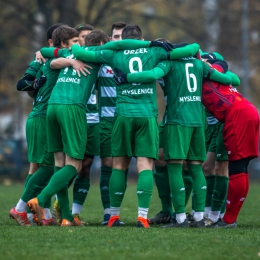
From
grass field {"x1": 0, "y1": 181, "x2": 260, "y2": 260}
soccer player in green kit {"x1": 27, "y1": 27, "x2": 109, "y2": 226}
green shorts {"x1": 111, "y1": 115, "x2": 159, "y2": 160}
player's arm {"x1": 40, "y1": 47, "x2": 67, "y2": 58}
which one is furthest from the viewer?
player's arm {"x1": 40, "y1": 47, "x2": 67, "y2": 58}

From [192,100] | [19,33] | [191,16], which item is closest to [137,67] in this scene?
[192,100]

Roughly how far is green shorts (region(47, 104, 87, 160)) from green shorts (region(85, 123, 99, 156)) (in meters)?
0.73

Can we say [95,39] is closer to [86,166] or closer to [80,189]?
[86,166]

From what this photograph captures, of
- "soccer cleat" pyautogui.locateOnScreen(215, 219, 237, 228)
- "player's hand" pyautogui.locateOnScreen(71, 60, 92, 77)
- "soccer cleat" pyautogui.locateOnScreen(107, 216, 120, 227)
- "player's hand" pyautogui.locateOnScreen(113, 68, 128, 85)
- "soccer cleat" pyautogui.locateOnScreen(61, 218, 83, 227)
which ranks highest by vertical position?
"player's hand" pyautogui.locateOnScreen(71, 60, 92, 77)

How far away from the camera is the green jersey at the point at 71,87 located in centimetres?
860

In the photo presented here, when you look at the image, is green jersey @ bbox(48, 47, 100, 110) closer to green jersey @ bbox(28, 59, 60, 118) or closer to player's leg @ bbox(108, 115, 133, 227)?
green jersey @ bbox(28, 59, 60, 118)

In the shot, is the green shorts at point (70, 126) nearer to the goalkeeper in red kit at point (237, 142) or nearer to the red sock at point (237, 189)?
the goalkeeper in red kit at point (237, 142)

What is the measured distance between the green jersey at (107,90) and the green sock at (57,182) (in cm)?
141

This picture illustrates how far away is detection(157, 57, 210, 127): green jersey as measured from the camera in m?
8.66

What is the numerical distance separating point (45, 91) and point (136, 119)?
4.69 feet

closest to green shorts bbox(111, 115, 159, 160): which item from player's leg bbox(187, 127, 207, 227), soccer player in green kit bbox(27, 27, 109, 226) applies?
soccer player in green kit bbox(27, 27, 109, 226)

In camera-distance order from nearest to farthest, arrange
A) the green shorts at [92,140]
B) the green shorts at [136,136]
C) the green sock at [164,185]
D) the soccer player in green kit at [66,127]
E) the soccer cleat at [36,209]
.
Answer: the soccer cleat at [36,209] < the green shorts at [136,136] < the soccer player in green kit at [66,127] < the green shorts at [92,140] < the green sock at [164,185]

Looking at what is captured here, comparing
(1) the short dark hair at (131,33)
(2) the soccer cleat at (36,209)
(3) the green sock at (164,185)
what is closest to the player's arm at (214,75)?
(1) the short dark hair at (131,33)

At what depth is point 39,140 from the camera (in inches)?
364
